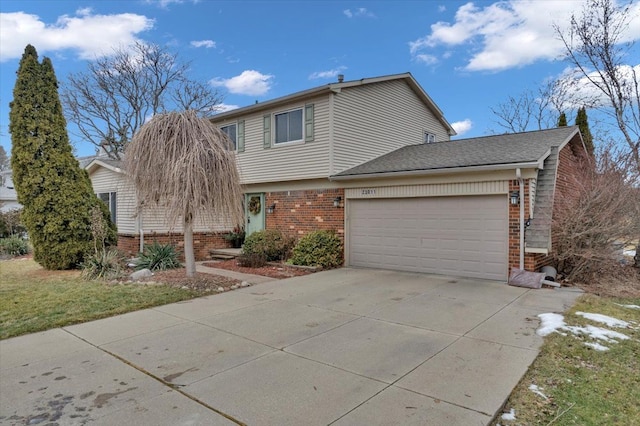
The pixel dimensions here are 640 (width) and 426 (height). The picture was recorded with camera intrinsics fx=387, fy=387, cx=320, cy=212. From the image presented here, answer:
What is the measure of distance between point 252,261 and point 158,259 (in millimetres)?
2557

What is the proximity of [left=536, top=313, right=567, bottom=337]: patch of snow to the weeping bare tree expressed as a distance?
615 cm

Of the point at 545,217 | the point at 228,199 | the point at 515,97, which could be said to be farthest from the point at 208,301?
the point at 515,97

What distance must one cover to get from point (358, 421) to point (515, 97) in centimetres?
2722

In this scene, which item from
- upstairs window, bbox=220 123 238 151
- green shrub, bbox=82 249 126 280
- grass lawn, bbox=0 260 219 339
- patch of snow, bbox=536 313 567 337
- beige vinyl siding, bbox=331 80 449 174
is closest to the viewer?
A: patch of snow, bbox=536 313 567 337

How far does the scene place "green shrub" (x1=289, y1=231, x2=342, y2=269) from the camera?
36.1 ft

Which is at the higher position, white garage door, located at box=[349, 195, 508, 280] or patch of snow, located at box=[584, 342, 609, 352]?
white garage door, located at box=[349, 195, 508, 280]

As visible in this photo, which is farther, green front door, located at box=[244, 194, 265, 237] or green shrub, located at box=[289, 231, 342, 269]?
green front door, located at box=[244, 194, 265, 237]

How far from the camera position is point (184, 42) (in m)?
25.5

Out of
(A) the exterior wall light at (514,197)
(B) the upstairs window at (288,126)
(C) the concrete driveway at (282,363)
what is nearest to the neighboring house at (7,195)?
(B) the upstairs window at (288,126)

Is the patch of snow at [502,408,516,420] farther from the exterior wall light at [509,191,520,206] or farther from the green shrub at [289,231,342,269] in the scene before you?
the green shrub at [289,231,342,269]

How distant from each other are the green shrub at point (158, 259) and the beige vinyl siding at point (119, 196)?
113 inches

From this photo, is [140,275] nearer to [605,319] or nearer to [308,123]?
[308,123]

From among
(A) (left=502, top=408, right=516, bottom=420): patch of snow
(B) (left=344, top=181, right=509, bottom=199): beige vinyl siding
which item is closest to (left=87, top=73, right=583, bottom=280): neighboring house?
(B) (left=344, top=181, right=509, bottom=199): beige vinyl siding

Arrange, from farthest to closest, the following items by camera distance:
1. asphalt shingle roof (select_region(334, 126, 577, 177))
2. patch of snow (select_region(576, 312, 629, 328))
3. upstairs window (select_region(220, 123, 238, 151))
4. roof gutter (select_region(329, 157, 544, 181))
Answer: upstairs window (select_region(220, 123, 238, 151)) → asphalt shingle roof (select_region(334, 126, 577, 177)) → roof gutter (select_region(329, 157, 544, 181)) → patch of snow (select_region(576, 312, 629, 328))
